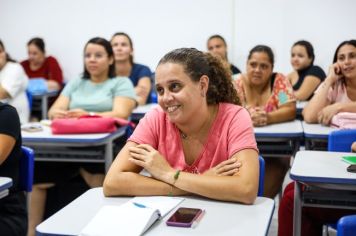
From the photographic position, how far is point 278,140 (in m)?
3.19

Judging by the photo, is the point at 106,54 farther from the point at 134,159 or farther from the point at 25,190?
the point at 134,159

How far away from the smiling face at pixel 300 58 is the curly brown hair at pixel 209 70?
3.77m

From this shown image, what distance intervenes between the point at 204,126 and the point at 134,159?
0.34 m

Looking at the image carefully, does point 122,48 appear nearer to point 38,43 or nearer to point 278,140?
point 38,43

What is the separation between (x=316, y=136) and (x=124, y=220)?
1.92 metres

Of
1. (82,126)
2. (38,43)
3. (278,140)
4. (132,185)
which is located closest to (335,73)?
(278,140)

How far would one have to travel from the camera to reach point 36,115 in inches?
238

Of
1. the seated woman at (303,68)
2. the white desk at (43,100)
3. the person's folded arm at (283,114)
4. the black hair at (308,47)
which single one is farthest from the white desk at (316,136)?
the white desk at (43,100)

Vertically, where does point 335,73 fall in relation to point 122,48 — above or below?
below

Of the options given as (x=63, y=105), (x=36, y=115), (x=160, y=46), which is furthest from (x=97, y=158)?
(x=160, y=46)

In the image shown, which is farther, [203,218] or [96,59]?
[96,59]

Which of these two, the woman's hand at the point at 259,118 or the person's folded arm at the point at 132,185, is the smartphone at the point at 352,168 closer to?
the person's folded arm at the point at 132,185

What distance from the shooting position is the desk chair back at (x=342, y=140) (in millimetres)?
2477

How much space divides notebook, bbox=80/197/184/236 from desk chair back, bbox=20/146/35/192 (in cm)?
71
